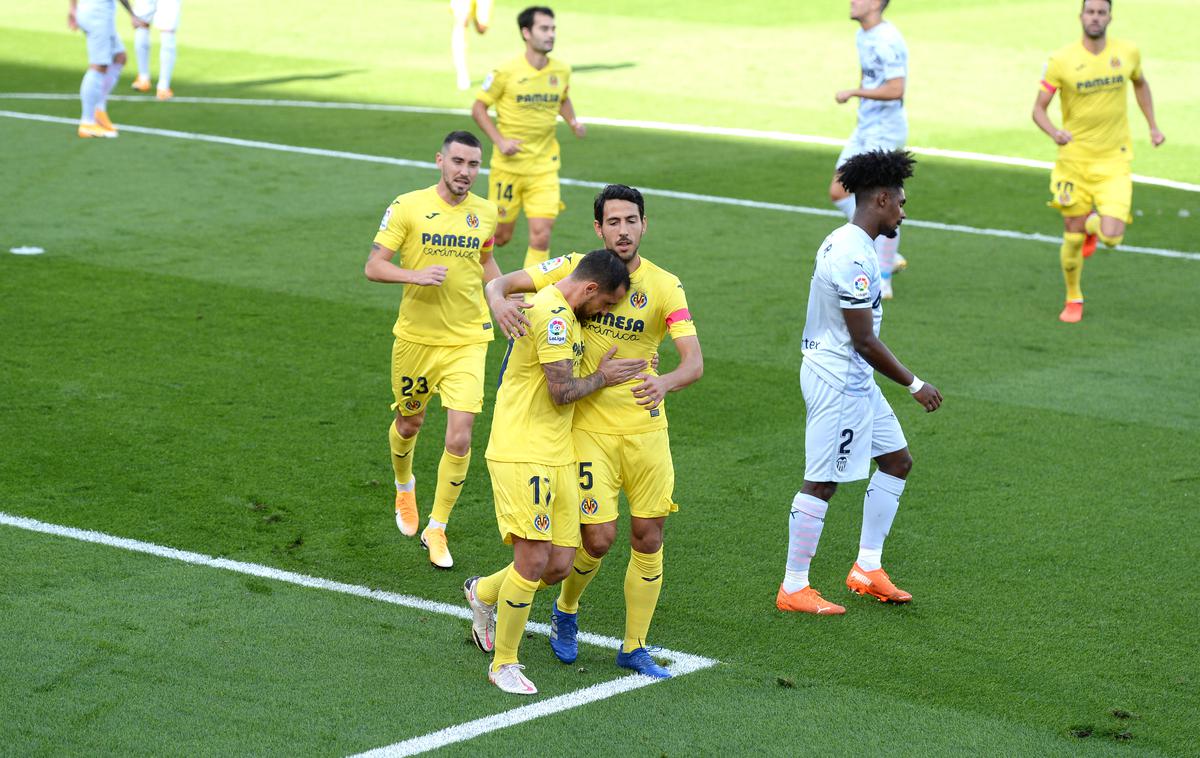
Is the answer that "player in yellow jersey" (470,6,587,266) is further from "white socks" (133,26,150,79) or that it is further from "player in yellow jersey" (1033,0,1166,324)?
"white socks" (133,26,150,79)

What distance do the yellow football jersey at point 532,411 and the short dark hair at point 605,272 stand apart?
16cm

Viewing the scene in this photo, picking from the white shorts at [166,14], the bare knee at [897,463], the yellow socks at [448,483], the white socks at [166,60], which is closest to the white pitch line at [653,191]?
the white socks at [166,60]

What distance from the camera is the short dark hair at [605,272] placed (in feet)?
22.2

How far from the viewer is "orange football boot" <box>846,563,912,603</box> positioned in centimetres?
834

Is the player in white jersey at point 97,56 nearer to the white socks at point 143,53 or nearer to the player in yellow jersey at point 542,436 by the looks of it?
the white socks at point 143,53

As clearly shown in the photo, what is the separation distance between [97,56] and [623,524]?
46.8 feet

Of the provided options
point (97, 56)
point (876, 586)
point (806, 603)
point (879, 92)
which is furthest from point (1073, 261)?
point (97, 56)

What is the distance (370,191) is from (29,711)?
12.9m

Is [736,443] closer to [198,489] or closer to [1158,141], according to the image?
[198,489]

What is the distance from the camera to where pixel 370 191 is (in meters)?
19.0

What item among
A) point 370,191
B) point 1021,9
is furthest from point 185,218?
point 1021,9

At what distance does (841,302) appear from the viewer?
794 centimetres

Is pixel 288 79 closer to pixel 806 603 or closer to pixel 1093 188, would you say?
pixel 1093 188

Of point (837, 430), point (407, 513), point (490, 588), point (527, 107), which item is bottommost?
point (407, 513)
